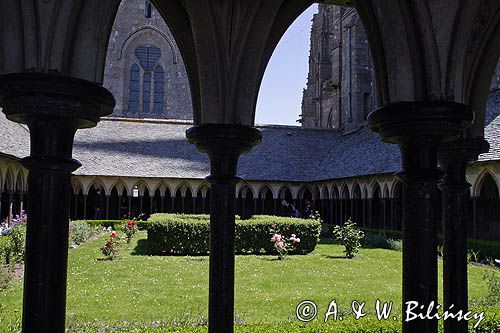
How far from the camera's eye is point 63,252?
2.64m

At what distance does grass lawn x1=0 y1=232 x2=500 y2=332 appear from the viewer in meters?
7.92


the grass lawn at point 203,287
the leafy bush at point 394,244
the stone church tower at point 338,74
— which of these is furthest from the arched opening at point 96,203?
the leafy bush at point 394,244

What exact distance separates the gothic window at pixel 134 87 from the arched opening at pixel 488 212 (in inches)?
987

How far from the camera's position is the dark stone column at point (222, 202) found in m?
4.16

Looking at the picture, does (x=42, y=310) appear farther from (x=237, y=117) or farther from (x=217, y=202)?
(x=237, y=117)

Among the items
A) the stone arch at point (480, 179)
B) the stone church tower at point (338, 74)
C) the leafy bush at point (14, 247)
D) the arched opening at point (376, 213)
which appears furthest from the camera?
the stone church tower at point (338, 74)

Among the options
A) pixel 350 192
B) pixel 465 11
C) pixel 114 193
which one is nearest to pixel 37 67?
pixel 465 11

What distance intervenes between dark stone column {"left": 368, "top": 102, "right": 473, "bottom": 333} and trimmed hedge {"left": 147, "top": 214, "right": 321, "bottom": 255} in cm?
1264

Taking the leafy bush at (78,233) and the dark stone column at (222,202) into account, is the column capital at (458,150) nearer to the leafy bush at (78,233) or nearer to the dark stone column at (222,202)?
the dark stone column at (222,202)

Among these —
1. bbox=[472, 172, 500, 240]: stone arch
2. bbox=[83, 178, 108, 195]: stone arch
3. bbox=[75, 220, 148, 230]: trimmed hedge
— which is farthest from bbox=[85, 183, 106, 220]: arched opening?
bbox=[472, 172, 500, 240]: stone arch

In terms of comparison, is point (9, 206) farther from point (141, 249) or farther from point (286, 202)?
point (286, 202)

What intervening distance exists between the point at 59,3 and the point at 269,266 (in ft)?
37.3

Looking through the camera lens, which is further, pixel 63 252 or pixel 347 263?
pixel 347 263

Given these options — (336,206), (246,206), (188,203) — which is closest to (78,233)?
(188,203)
